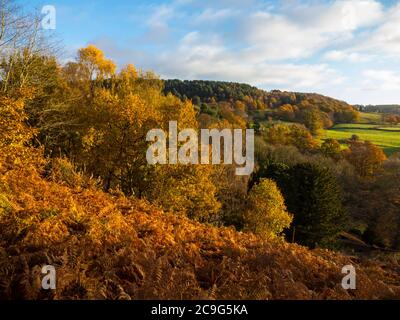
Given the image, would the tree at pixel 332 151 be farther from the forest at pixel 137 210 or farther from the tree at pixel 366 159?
the forest at pixel 137 210

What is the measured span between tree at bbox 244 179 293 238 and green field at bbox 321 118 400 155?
246 ft

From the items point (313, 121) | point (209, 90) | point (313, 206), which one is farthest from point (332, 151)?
point (209, 90)

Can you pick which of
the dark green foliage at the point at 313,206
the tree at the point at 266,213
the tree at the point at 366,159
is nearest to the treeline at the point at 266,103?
the tree at the point at 366,159

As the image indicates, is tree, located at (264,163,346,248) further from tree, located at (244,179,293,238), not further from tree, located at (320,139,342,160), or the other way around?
tree, located at (320,139,342,160)

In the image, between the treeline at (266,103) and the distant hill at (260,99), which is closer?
the treeline at (266,103)

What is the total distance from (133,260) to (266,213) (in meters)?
28.9

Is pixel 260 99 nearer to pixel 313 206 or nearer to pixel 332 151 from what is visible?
pixel 332 151

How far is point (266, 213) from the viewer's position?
37.6 m

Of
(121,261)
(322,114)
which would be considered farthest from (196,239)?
(322,114)

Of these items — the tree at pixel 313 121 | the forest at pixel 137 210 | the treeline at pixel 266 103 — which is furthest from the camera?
the treeline at pixel 266 103

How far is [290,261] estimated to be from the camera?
12.5 metres

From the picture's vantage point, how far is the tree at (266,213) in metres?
37.2

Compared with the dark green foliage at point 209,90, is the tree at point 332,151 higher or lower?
lower

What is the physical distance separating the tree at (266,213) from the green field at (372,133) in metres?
74.9
